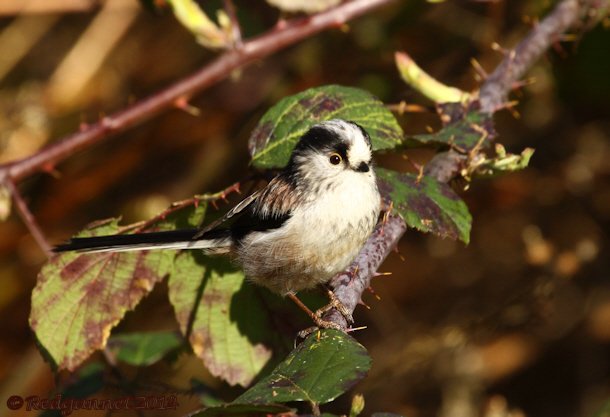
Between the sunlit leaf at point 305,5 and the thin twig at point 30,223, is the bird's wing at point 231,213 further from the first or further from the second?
the sunlit leaf at point 305,5

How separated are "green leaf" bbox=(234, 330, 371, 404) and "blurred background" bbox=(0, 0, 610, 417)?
302 cm

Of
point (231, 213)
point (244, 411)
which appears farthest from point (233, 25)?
point (244, 411)

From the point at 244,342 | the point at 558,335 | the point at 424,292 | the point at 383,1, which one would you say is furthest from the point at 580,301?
the point at 244,342

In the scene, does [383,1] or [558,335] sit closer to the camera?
[383,1]

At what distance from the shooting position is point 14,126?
552 cm

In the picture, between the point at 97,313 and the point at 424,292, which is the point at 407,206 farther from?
the point at 424,292

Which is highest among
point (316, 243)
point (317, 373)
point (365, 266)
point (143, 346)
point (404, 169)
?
point (317, 373)

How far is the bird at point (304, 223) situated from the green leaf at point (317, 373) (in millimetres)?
839

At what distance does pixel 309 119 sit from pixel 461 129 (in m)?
0.52

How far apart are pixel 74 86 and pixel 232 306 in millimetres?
3660

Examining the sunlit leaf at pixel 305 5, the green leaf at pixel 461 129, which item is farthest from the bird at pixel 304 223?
the sunlit leaf at pixel 305 5

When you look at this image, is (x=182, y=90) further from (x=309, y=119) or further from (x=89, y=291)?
(x=89, y=291)

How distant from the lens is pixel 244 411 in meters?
1.55

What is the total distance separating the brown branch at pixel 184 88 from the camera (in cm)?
296
